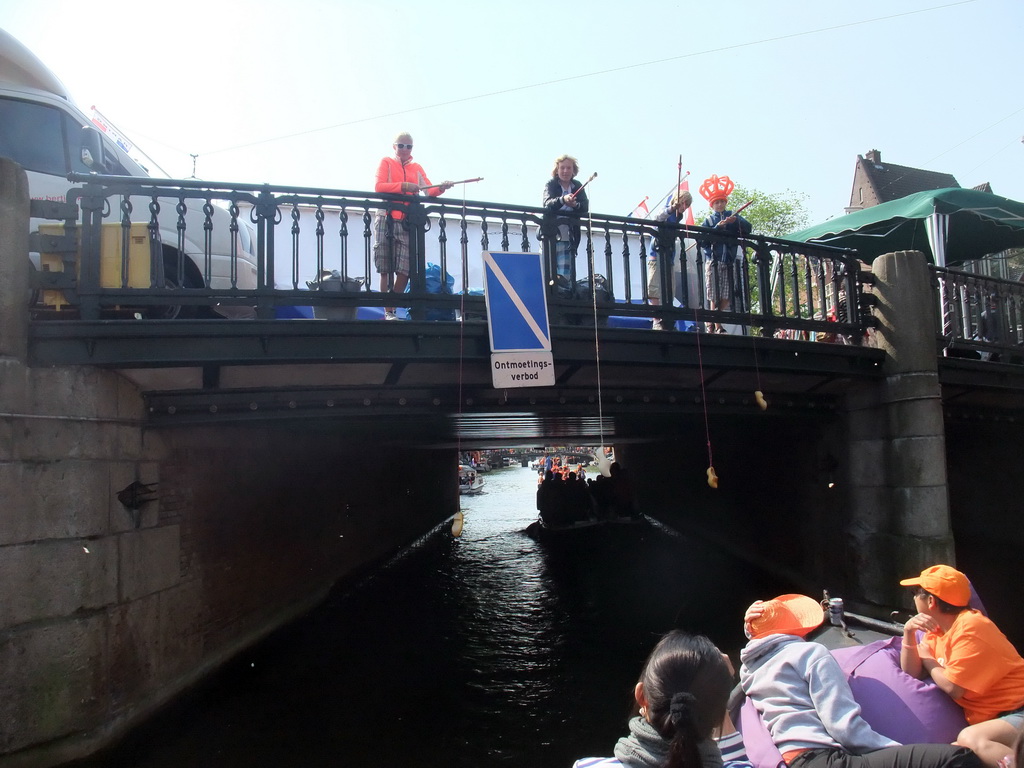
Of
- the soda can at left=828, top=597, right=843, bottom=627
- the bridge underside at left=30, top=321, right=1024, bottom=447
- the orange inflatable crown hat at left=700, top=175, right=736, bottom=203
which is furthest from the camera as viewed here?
the orange inflatable crown hat at left=700, top=175, right=736, bottom=203

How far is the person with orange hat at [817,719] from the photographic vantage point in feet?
8.53

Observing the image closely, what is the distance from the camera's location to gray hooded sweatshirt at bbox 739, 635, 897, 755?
268 centimetres

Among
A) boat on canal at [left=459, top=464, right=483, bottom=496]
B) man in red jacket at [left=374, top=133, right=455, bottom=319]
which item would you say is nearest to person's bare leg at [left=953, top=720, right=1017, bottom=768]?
man in red jacket at [left=374, top=133, right=455, bottom=319]

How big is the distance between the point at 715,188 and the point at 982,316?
4.25 metres

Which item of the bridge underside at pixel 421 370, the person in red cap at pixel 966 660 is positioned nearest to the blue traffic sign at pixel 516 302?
the bridge underside at pixel 421 370

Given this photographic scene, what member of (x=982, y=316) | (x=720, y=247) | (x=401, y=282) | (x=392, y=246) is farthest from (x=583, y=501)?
(x=392, y=246)

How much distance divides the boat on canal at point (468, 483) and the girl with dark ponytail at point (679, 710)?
1345 inches

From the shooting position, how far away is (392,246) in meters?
6.19

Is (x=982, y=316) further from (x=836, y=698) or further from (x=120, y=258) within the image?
(x=120, y=258)

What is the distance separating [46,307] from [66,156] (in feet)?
6.28

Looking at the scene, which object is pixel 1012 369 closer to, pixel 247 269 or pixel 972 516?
pixel 972 516

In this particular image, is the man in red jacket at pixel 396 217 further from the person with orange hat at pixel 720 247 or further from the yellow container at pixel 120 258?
the person with orange hat at pixel 720 247

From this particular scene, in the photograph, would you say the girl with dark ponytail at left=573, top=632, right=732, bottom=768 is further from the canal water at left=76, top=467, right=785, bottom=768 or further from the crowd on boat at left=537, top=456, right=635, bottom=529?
the crowd on boat at left=537, top=456, right=635, bottom=529

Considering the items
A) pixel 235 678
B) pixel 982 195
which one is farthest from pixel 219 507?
pixel 982 195
